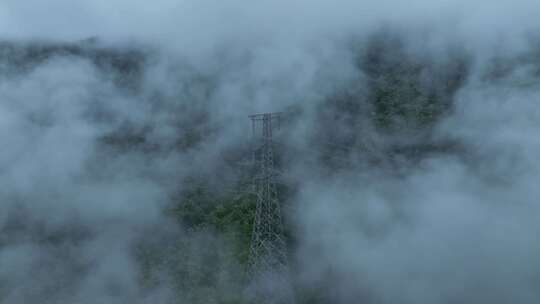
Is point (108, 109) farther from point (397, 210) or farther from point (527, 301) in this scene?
point (527, 301)

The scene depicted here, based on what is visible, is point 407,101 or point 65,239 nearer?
point 65,239

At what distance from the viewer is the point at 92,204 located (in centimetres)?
9638

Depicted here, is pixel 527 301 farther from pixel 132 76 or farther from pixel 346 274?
pixel 132 76

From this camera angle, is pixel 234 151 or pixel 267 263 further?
pixel 234 151

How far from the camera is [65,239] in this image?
89.2m

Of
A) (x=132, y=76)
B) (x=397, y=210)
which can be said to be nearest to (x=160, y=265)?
(x=397, y=210)

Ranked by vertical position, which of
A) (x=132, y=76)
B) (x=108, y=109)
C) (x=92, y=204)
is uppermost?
(x=132, y=76)

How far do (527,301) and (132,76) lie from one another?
345 ft

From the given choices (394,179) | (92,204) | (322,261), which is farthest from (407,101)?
(92,204)

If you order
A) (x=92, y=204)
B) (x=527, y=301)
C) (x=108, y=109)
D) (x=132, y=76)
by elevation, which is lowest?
Result: (x=527, y=301)

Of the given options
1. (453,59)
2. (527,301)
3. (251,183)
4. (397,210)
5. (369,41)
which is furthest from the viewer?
(369,41)

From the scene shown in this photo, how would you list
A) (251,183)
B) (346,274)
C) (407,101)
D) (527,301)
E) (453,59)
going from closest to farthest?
(527,301)
(346,274)
(251,183)
(407,101)
(453,59)

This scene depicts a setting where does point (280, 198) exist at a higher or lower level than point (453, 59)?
lower

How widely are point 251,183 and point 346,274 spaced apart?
27186 mm
